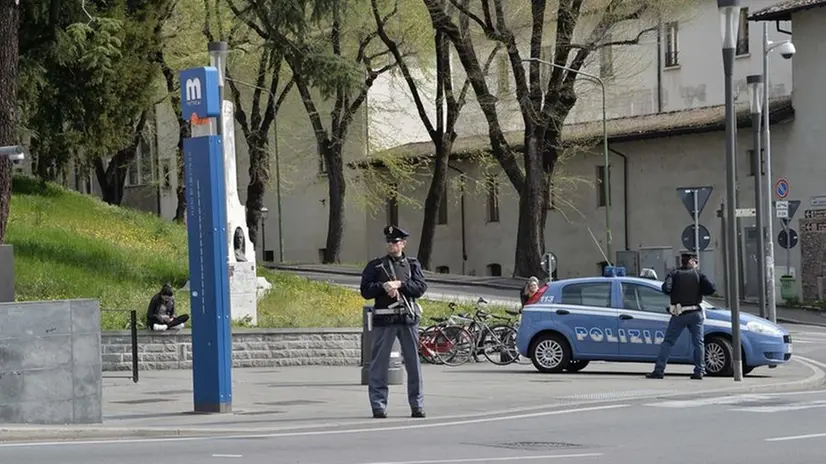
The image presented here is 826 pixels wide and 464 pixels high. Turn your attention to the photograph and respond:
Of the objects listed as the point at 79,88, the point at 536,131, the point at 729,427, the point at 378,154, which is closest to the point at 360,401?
the point at 729,427

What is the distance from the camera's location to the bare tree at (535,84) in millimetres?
44875

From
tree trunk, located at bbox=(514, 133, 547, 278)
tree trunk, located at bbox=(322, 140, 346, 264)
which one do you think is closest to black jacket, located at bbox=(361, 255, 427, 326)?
tree trunk, located at bbox=(514, 133, 547, 278)

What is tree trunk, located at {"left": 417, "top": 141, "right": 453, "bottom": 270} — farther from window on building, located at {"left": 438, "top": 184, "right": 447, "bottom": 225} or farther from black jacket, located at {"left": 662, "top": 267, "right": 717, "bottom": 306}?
black jacket, located at {"left": 662, "top": 267, "right": 717, "bottom": 306}

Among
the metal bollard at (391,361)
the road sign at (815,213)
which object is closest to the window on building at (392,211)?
the road sign at (815,213)

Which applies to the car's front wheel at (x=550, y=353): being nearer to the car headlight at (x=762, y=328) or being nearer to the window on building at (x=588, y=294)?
the window on building at (x=588, y=294)

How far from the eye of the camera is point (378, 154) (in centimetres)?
6206

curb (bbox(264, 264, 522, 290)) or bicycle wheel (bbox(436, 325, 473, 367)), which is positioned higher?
curb (bbox(264, 264, 522, 290))

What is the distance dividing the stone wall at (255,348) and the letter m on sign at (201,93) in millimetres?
8723

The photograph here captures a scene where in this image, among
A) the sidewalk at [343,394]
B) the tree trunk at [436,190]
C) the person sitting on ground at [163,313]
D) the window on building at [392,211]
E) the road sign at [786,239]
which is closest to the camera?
the sidewalk at [343,394]

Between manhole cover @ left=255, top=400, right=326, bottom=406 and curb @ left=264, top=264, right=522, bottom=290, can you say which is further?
curb @ left=264, top=264, right=522, bottom=290

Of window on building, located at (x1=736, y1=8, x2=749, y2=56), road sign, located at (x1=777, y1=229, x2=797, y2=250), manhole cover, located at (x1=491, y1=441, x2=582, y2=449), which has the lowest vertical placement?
manhole cover, located at (x1=491, y1=441, x2=582, y2=449)

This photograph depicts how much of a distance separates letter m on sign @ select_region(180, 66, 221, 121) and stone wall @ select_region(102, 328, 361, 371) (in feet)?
28.6

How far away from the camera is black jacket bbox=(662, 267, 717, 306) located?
70.9ft

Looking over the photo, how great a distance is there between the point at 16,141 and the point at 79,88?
15.3ft
